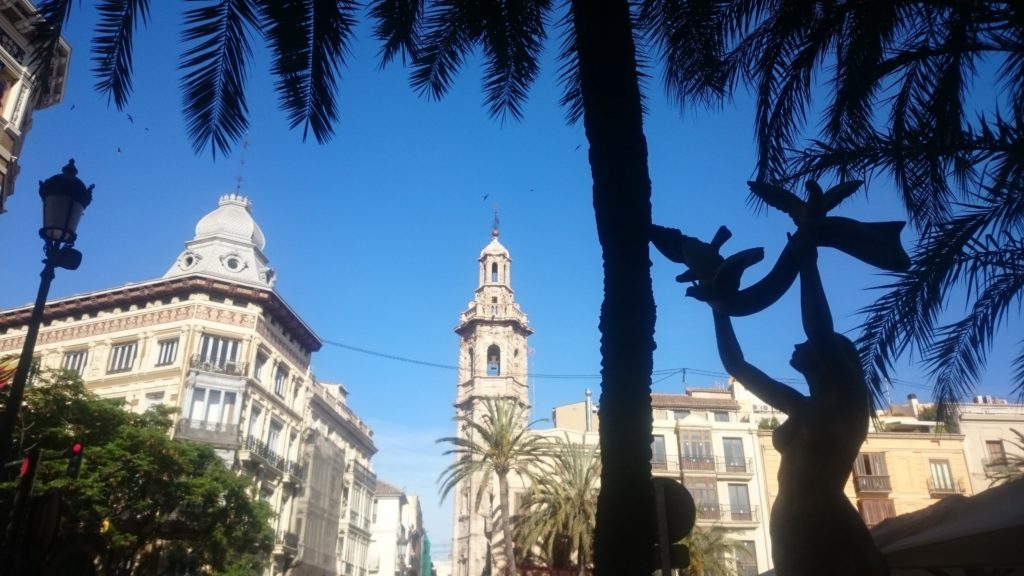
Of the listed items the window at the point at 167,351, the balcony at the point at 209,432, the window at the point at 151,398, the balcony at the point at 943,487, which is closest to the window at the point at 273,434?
the balcony at the point at 209,432

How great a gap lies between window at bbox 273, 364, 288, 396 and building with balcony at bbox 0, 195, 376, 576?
0.25 ft

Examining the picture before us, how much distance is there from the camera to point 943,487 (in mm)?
46531

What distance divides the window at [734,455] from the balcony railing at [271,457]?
2612cm

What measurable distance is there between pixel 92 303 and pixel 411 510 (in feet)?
223

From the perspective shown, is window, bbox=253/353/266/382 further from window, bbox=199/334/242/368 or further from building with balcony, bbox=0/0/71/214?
building with balcony, bbox=0/0/71/214

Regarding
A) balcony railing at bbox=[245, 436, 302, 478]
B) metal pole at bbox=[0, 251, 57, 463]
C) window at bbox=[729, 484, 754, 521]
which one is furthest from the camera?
window at bbox=[729, 484, 754, 521]

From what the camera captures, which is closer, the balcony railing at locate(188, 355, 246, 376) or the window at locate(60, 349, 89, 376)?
the balcony railing at locate(188, 355, 246, 376)

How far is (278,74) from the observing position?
7621 millimetres

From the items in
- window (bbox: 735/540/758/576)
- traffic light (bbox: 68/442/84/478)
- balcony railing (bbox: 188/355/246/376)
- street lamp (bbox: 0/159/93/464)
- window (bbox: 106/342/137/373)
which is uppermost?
window (bbox: 106/342/137/373)

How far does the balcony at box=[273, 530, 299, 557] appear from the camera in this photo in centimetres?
4181

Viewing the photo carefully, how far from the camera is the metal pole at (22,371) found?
259 inches

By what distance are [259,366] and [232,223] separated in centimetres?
931

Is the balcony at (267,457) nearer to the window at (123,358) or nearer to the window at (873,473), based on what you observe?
the window at (123,358)

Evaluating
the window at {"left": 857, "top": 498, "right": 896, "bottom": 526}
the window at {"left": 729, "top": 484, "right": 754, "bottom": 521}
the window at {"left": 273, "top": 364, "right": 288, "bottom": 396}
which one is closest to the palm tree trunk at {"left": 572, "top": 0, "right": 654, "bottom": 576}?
the window at {"left": 273, "top": 364, "right": 288, "bottom": 396}
